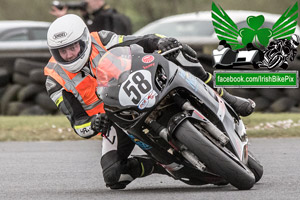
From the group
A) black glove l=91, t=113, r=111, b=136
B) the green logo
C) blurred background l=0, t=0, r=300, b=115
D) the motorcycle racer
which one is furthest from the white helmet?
blurred background l=0, t=0, r=300, b=115

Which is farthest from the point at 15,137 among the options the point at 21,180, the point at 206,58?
the point at 21,180

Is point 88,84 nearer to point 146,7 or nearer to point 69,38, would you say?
point 69,38

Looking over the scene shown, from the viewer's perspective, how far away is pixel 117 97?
562 cm

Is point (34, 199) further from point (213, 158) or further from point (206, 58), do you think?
point (206, 58)

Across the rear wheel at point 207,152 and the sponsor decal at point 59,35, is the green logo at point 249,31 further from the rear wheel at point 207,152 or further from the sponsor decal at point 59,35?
the rear wheel at point 207,152

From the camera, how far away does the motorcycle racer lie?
246 inches

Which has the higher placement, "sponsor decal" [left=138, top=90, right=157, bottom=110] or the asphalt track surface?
"sponsor decal" [left=138, top=90, right=157, bottom=110]

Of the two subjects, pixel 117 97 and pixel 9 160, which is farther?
pixel 9 160

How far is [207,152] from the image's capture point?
→ 18.0ft

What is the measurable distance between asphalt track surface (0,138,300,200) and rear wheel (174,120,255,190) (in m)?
0.19

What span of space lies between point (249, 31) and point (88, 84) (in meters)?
6.27

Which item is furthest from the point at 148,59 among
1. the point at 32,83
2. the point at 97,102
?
the point at 32,83

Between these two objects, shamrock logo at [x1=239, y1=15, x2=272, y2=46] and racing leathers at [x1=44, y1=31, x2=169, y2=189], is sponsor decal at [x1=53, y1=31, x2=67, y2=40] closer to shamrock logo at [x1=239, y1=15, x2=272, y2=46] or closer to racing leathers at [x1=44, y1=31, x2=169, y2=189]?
racing leathers at [x1=44, y1=31, x2=169, y2=189]

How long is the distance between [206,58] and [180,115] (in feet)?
24.0
